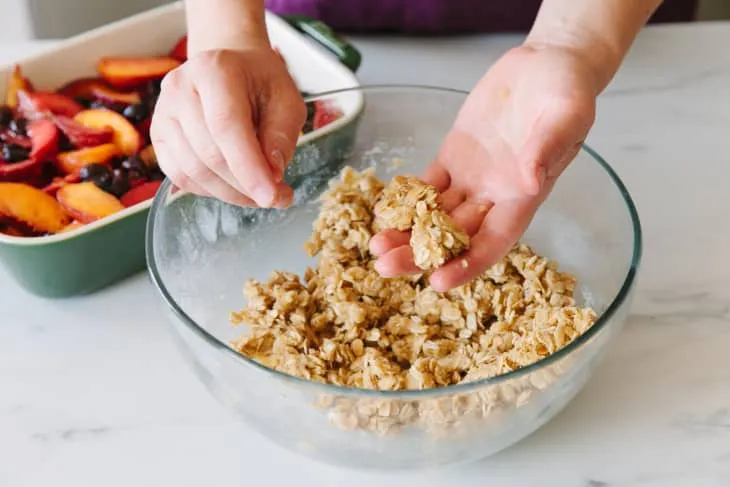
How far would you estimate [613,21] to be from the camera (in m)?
0.97

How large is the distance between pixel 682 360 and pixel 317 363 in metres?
0.40

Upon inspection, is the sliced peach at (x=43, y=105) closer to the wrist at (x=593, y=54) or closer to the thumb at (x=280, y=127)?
the thumb at (x=280, y=127)

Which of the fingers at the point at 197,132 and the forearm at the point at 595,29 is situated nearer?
the fingers at the point at 197,132

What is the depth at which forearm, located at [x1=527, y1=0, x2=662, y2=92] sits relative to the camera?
0.95 meters

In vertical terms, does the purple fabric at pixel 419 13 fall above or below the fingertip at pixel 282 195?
below

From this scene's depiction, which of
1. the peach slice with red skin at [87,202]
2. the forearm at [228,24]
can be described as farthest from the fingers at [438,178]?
the peach slice with red skin at [87,202]

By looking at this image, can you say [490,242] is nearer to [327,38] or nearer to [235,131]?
[235,131]

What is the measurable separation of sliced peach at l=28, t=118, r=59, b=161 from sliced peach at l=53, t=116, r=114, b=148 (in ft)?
0.05

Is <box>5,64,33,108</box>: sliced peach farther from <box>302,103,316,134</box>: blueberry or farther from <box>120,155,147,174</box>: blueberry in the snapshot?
<box>302,103,316,134</box>: blueberry

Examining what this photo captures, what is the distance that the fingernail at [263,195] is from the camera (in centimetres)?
76

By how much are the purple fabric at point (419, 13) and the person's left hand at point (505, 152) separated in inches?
15.2

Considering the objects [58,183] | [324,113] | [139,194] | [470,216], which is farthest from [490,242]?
[58,183]

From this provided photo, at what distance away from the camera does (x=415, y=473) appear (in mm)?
850

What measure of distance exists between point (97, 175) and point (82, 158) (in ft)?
0.21
